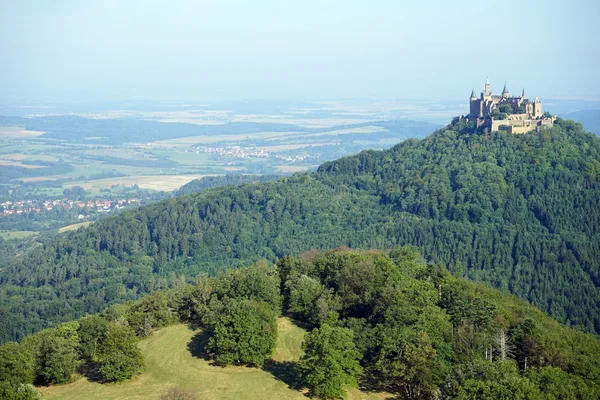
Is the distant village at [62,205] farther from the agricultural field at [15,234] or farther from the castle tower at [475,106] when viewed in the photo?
the castle tower at [475,106]

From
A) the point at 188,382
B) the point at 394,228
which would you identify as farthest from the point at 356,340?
the point at 394,228

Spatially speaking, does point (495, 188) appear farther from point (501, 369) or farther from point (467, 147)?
point (501, 369)

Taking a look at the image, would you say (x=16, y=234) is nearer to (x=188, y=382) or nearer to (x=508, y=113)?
(x=508, y=113)

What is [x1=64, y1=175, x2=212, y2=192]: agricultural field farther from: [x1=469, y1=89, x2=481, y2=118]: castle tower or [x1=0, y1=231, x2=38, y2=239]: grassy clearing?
[x1=469, y1=89, x2=481, y2=118]: castle tower

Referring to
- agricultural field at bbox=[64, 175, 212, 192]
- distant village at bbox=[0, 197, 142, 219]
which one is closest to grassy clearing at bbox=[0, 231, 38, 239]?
distant village at bbox=[0, 197, 142, 219]

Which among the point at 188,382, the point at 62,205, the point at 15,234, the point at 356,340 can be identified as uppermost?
the point at 356,340

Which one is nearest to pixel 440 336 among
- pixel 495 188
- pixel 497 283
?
pixel 497 283

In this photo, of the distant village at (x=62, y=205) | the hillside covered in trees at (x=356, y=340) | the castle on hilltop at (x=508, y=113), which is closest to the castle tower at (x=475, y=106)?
the castle on hilltop at (x=508, y=113)

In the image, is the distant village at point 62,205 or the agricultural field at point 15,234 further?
the distant village at point 62,205
